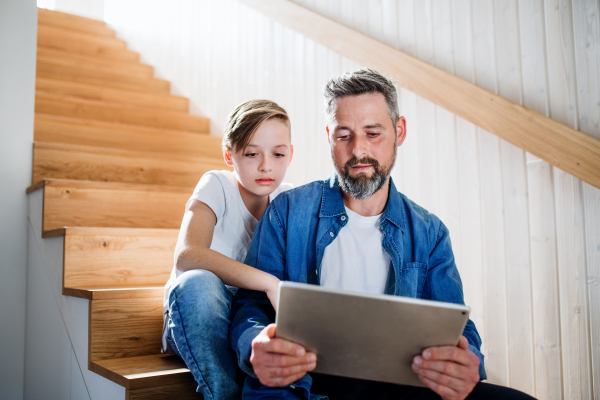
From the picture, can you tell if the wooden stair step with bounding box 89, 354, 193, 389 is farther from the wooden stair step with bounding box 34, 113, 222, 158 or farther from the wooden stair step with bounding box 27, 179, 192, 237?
the wooden stair step with bounding box 34, 113, 222, 158

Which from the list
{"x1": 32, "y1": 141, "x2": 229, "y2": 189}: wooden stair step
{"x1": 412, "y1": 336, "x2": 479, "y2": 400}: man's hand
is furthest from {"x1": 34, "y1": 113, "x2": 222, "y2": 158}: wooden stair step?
{"x1": 412, "y1": 336, "x2": 479, "y2": 400}: man's hand

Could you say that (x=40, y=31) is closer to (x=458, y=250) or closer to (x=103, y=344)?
(x=103, y=344)

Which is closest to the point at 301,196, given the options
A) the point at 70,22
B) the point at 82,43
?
the point at 82,43

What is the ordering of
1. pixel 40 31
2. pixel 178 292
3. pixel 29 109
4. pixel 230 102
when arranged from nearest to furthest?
pixel 178 292 → pixel 29 109 → pixel 230 102 → pixel 40 31

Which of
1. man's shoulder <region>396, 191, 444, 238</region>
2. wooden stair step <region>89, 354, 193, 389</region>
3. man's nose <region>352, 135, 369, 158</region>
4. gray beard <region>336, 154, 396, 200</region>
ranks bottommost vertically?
wooden stair step <region>89, 354, 193, 389</region>

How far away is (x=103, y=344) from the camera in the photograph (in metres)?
1.30

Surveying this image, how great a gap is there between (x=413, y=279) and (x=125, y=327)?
807mm

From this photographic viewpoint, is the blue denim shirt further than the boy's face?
No

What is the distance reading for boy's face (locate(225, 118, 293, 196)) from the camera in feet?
4.38

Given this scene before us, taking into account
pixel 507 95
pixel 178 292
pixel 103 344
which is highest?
pixel 507 95

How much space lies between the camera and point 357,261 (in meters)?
1.11

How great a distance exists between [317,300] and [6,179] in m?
1.55

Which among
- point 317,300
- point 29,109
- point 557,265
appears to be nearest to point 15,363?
point 29,109

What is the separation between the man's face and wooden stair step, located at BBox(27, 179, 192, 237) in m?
0.98
